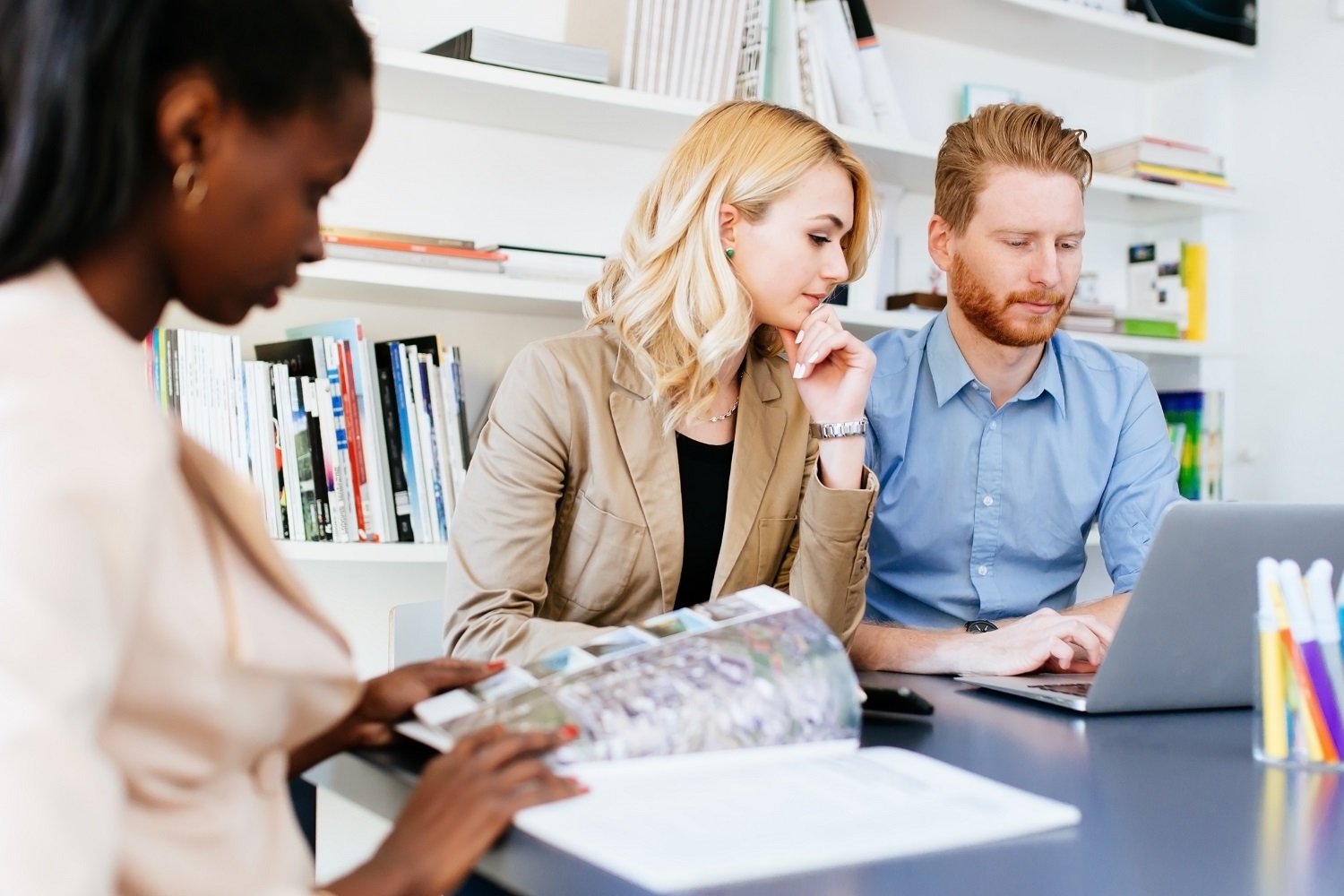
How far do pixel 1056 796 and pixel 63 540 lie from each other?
0.63 meters

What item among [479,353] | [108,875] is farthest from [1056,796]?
[479,353]

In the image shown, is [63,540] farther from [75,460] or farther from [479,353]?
[479,353]

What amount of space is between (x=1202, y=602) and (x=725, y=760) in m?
0.50

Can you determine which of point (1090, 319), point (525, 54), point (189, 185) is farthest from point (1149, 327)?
point (189, 185)

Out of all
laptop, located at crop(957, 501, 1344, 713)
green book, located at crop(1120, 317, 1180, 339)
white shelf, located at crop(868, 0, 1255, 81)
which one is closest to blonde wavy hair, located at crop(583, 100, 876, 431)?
laptop, located at crop(957, 501, 1344, 713)

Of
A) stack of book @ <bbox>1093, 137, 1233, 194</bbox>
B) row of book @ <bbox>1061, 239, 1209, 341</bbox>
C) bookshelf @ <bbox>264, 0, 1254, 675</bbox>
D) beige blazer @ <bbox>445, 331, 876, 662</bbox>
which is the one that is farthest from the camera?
row of book @ <bbox>1061, 239, 1209, 341</bbox>

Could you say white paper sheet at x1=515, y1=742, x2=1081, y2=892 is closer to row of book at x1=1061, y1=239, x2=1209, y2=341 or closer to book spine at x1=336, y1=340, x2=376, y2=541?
book spine at x1=336, y1=340, x2=376, y2=541

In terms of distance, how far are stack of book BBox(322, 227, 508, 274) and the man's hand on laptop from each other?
106 cm

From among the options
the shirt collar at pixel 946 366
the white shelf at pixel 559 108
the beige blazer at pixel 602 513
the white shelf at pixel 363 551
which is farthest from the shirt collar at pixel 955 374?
the white shelf at pixel 363 551

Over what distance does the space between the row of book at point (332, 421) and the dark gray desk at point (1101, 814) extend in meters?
1.10

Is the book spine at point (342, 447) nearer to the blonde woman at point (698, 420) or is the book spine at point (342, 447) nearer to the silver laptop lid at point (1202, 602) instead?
the blonde woman at point (698, 420)

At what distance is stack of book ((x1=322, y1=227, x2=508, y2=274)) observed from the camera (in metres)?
1.96

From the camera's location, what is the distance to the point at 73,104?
1.80 feet

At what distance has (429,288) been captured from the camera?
2002 millimetres
